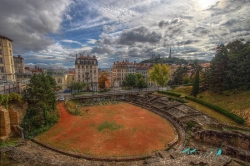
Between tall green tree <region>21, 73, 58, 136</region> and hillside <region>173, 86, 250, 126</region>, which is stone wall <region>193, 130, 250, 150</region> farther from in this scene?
tall green tree <region>21, 73, 58, 136</region>

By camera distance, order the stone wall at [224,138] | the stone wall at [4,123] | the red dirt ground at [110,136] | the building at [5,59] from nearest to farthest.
Answer: the stone wall at [4,123]
the red dirt ground at [110,136]
the stone wall at [224,138]
the building at [5,59]

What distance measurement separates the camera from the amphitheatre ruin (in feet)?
39.8

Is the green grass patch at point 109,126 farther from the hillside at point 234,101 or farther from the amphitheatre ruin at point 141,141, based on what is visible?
the hillside at point 234,101

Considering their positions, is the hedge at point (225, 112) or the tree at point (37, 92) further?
the tree at point (37, 92)

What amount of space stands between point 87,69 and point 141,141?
45383 millimetres

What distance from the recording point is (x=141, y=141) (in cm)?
1705

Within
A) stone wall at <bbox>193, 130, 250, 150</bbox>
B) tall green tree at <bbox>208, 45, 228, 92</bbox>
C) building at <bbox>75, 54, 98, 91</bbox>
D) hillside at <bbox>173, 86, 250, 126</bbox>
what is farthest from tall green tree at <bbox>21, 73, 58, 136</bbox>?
tall green tree at <bbox>208, 45, 228, 92</bbox>

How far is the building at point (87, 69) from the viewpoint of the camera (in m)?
54.5

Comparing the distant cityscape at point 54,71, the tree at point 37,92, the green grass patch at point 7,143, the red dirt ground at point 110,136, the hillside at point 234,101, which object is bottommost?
the red dirt ground at point 110,136

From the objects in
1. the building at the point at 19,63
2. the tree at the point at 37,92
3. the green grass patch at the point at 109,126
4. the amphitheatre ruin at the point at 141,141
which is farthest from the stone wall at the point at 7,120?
the building at the point at 19,63

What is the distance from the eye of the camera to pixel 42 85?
21.5m

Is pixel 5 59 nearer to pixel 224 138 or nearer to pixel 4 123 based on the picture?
pixel 4 123

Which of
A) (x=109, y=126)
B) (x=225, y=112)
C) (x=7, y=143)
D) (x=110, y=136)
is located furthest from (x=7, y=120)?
(x=225, y=112)

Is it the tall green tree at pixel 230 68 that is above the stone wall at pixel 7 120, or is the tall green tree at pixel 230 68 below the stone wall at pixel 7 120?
above
